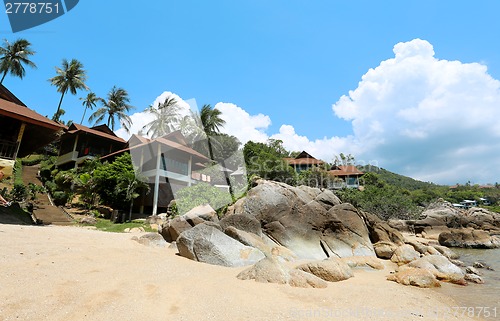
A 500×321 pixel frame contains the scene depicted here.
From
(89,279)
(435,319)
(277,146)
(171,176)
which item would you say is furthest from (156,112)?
(435,319)

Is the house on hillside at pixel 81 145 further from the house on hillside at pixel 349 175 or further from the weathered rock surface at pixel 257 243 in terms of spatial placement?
the house on hillside at pixel 349 175

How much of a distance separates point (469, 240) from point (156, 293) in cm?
2834

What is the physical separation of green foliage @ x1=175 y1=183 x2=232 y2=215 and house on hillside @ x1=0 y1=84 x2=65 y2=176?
7992 millimetres

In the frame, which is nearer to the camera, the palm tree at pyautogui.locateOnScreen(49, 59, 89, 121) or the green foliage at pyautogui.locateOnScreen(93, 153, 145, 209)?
the green foliage at pyautogui.locateOnScreen(93, 153, 145, 209)

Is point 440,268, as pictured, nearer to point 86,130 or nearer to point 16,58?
point 86,130

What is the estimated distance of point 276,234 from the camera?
1173 cm

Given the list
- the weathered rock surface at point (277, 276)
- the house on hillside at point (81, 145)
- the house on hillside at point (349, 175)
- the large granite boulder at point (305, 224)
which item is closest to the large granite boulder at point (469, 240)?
the large granite boulder at point (305, 224)

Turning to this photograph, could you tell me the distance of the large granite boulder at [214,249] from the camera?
7764 mm

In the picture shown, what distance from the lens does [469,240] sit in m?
23.2

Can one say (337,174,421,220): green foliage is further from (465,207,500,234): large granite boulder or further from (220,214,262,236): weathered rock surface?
(220,214,262,236): weathered rock surface

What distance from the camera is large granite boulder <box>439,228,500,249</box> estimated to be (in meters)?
21.8

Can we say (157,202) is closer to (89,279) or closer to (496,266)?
(89,279)

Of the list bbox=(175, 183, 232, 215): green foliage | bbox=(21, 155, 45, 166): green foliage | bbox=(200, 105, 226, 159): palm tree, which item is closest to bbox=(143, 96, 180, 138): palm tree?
bbox=(200, 105, 226, 159): palm tree

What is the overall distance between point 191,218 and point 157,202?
11787 millimetres
